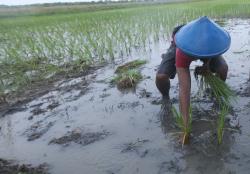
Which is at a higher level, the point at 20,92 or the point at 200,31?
the point at 200,31

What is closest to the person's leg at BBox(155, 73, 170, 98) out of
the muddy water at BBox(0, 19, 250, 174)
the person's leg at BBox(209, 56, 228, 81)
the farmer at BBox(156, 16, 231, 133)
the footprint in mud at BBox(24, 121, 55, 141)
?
the muddy water at BBox(0, 19, 250, 174)

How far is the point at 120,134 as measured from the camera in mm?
3281

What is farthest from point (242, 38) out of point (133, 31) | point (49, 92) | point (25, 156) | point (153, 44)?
point (25, 156)

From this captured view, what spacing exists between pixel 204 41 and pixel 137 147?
40.0 inches

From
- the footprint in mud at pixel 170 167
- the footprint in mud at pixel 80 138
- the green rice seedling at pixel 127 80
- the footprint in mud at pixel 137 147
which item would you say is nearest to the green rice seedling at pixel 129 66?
the green rice seedling at pixel 127 80

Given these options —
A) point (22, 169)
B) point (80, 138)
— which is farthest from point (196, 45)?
point (22, 169)

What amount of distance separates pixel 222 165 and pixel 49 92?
2.75 m

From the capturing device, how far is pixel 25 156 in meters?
3.07

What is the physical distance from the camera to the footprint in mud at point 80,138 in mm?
3210

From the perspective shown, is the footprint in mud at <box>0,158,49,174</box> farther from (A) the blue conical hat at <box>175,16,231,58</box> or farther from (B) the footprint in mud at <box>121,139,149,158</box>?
(A) the blue conical hat at <box>175,16,231,58</box>

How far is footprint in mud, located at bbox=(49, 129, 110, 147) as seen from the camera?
3.21 m

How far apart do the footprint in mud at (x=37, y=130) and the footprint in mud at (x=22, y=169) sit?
53cm

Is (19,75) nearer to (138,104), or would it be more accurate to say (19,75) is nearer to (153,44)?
(138,104)

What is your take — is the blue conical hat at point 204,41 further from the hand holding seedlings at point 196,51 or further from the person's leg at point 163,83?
the person's leg at point 163,83
